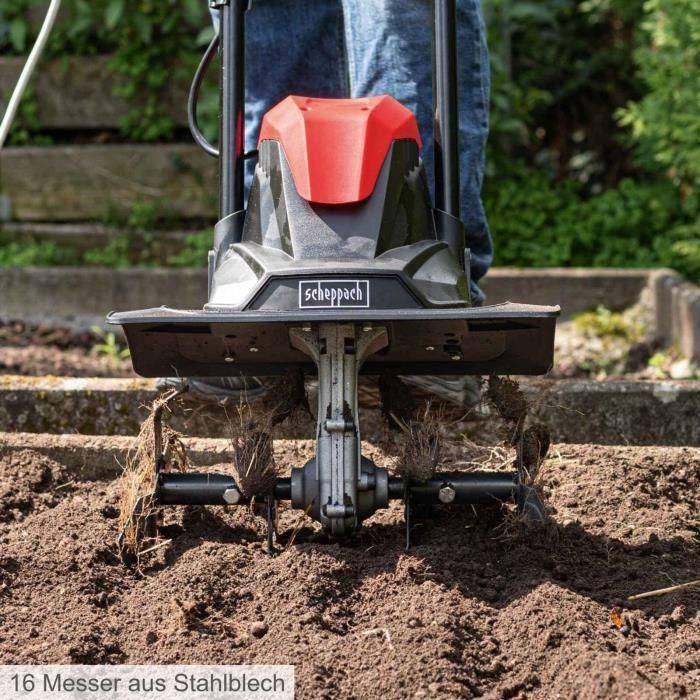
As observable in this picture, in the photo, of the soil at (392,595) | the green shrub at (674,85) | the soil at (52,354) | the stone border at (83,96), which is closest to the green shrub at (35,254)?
the soil at (52,354)

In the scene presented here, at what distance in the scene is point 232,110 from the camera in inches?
102

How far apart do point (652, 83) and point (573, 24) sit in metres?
1.93

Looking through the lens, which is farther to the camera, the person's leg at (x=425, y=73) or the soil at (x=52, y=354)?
the soil at (x=52, y=354)

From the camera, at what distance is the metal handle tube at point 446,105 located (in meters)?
2.52

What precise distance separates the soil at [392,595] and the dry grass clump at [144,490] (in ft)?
0.11

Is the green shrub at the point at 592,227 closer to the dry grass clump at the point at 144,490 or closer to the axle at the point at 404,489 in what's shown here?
the axle at the point at 404,489

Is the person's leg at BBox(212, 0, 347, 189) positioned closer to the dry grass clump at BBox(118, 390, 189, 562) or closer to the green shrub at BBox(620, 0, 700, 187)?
the dry grass clump at BBox(118, 390, 189, 562)

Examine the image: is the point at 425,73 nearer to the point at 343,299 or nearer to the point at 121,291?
the point at 343,299

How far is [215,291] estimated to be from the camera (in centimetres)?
235

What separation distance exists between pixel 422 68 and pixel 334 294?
3.09ft

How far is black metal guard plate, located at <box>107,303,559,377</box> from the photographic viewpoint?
2098 millimetres

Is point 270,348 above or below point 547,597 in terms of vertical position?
above

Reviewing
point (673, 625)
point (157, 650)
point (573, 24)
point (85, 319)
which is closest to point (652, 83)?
point (573, 24)

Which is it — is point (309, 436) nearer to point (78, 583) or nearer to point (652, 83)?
point (78, 583)
